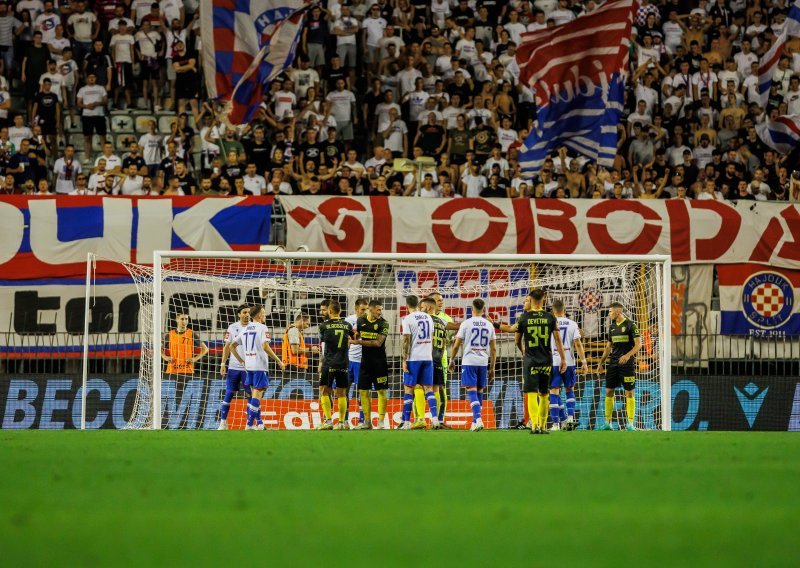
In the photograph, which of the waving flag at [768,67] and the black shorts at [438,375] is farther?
the waving flag at [768,67]

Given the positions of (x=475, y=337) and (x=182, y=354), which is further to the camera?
(x=182, y=354)

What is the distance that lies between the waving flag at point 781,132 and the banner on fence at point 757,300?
139 inches

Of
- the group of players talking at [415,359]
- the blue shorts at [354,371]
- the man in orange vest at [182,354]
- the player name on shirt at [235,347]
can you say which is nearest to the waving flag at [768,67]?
the group of players talking at [415,359]

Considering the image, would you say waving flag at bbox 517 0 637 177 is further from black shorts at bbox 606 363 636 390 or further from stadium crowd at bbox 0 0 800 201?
black shorts at bbox 606 363 636 390

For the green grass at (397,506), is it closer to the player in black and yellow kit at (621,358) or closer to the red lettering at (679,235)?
the player in black and yellow kit at (621,358)

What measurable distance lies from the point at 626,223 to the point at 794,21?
600 centimetres

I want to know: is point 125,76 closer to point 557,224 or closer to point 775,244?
point 557,224

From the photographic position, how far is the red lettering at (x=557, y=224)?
22266 millimetres

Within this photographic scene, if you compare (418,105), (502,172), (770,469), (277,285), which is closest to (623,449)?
(770,469)

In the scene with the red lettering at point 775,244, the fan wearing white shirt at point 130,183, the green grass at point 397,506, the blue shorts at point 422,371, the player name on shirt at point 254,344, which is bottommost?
the green grass at point 397,506

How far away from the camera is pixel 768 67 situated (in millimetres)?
25359

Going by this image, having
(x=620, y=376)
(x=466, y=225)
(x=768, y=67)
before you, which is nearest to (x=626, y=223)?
(x=466, y=225)

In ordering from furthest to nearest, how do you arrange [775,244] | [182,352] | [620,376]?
[775,244], [182,352], [620,376]

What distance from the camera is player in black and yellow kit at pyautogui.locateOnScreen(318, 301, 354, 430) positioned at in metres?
18.5
